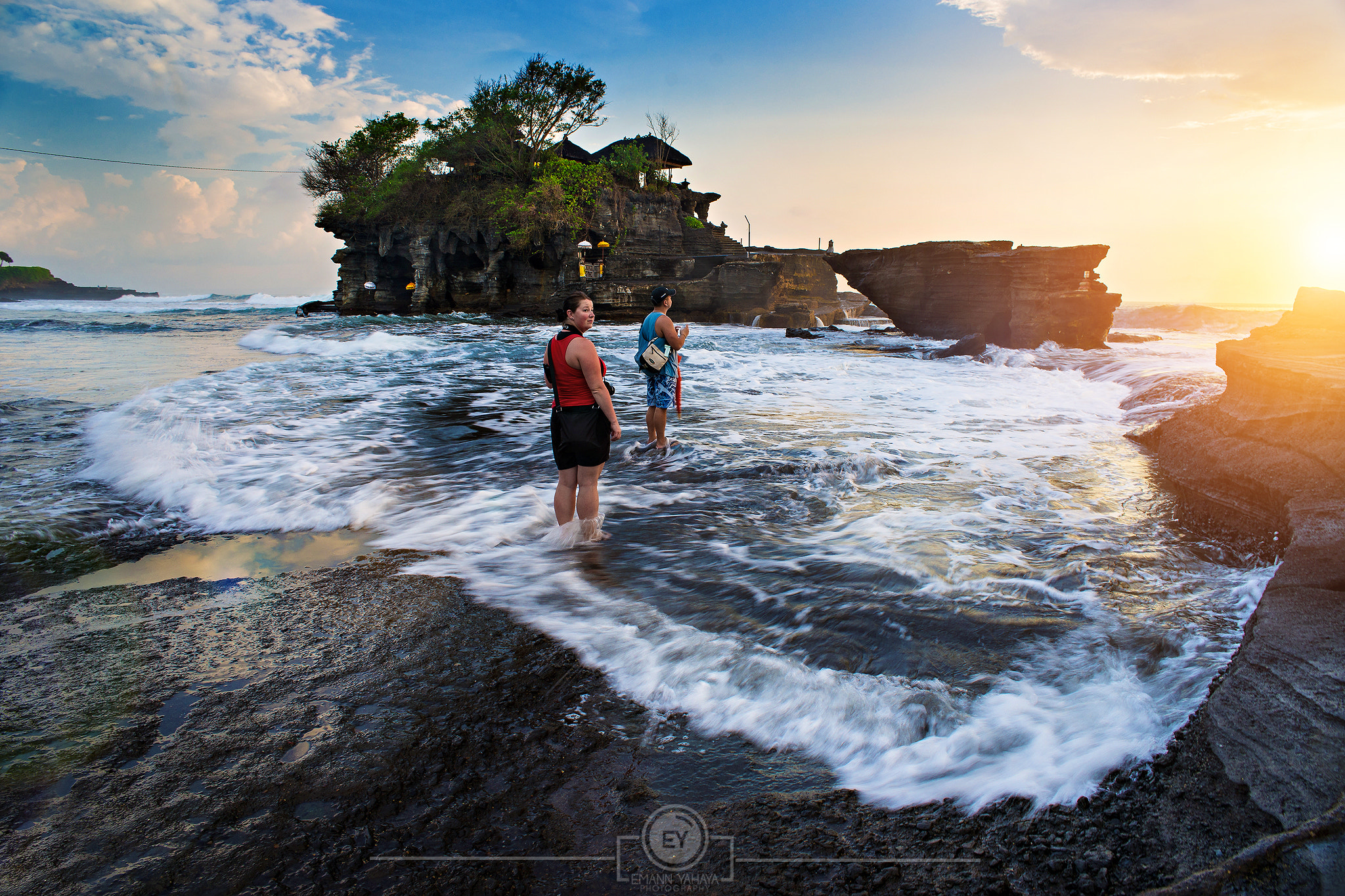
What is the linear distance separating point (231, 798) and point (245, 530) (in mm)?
2989

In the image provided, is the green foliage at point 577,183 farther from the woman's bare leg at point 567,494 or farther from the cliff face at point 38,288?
the cliff face at point 38,288

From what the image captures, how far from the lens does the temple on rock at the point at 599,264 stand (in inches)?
1293

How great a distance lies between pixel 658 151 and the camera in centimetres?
4256

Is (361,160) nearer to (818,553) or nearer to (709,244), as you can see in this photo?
(709,244)

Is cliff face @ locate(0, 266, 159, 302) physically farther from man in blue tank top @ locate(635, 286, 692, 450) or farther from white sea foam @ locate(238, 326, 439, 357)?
man in blue tank top @ locate(635, 286, 692, 450)

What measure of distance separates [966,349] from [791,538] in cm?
1767

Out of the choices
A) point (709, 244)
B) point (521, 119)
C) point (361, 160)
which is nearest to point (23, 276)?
point (361, 160)

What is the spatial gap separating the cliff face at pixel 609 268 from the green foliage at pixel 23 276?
199ft

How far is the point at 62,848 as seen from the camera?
5.29 feet

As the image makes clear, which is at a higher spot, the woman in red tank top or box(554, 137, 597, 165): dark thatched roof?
box(554, 137, 597, 165): dark thatched roof

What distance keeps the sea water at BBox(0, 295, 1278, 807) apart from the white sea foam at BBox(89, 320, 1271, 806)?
0.06 feet

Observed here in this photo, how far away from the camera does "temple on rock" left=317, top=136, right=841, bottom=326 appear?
3284 cm

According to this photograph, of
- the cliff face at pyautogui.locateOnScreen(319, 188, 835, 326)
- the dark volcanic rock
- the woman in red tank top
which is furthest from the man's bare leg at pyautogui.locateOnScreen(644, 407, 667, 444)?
the cliff face at pyautogui.locateOnScreen(319, 188, 835, 326)

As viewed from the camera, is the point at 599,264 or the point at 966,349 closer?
the point at 966,349
